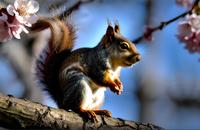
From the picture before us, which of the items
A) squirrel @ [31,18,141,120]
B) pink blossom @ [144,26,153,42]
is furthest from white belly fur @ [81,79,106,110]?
pink blossom @ [144,26,153,42]

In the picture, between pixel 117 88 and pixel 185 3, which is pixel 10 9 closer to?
pixel 117 88

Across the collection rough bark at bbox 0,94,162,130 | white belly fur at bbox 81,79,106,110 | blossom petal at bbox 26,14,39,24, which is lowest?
rough bark at bbox 0,94,162,130

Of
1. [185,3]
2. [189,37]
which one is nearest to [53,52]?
[189,37]

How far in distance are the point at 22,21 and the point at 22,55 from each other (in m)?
2.23

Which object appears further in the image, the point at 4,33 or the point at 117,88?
the point at 4,33

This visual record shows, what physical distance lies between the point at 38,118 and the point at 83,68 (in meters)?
0.29

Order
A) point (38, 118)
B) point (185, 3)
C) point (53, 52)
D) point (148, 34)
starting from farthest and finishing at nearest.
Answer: point (185, 3) < point (148, 34) < point (53, 52) < point (38, 118)

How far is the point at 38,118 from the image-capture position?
238 cm

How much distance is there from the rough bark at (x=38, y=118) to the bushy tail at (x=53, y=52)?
270 millimetres

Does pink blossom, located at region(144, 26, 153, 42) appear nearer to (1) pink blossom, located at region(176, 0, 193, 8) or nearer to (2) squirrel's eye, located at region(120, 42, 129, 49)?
(1) pink blossom, located at region(176, 0, 193, 8)

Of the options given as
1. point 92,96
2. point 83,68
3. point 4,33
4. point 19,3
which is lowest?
point 92,96

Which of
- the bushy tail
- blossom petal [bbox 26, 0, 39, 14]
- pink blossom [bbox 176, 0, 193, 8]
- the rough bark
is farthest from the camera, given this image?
pink blossom [bbox 176, 0, 193, 8]

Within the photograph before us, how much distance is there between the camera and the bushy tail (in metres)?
2.72

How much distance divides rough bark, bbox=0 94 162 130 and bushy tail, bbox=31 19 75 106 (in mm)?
270
